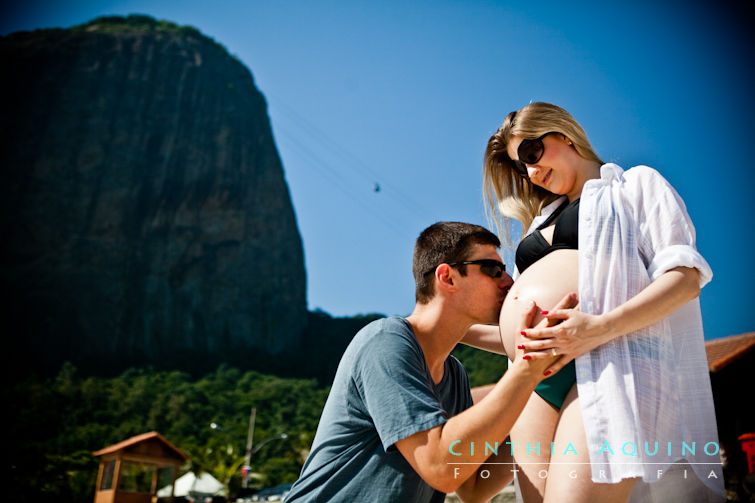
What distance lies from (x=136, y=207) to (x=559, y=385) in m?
96.3

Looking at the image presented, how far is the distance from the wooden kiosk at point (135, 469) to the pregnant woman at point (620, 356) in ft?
52.0

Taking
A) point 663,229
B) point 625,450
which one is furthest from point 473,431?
point 663,229

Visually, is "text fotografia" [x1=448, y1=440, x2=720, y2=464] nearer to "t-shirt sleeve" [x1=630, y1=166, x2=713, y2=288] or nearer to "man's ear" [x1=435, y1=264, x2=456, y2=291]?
"t-shirt sleeve" [x1=630, y1=166, x2=713, y2=288]

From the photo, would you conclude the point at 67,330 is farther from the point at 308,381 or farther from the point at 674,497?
the point at 674,497

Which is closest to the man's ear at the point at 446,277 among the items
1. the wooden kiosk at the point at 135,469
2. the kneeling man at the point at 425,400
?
the kneeling man at the point at 425,400

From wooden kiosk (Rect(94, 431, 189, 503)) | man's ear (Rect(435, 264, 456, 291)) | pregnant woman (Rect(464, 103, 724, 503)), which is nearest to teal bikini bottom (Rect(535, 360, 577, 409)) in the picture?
pregnant woman (Rect(464, 103, 724, 503))

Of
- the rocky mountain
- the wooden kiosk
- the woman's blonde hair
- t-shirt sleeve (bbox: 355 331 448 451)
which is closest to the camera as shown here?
A: t-shirt sleeve (bbox: 355 331 448 451)

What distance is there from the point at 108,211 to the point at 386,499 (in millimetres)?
95119

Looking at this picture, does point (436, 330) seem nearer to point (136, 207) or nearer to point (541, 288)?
point (541, 288)

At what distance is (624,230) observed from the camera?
199 cm

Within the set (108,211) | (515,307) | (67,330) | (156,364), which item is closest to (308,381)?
(156,364)

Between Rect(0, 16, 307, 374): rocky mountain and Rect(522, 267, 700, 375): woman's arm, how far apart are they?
88.3 meters

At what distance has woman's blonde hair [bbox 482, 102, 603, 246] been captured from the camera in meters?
2.47

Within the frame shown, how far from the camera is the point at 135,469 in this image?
16.7m
